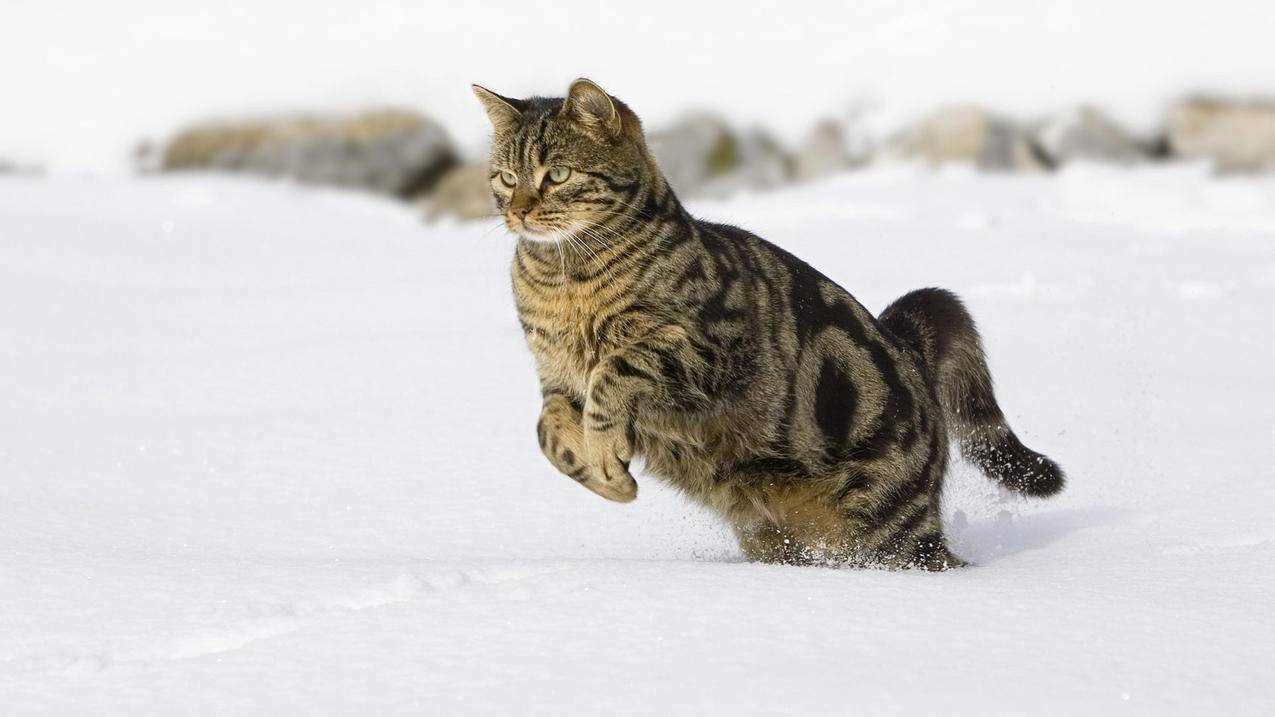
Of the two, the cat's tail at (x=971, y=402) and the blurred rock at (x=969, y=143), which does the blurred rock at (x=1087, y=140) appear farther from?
the cat's tail at (x=971, y=402)

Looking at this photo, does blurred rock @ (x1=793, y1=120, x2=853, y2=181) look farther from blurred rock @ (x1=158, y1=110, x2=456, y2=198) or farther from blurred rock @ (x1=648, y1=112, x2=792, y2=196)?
blurred rock @ (x1=158, y1=110, x2=456, y2=198)

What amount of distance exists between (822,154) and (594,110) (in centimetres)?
804

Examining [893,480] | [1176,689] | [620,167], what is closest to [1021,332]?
[893,480]

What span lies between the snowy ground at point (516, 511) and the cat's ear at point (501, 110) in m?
1.01

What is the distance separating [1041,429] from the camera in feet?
15.7

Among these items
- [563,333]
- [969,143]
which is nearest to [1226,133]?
[969,143]

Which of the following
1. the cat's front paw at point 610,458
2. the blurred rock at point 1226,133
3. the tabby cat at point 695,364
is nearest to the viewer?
the cat's front paw at point 610,458

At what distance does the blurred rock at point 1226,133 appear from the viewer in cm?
1030

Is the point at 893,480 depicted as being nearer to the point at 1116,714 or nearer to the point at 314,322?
the point at 1116,714

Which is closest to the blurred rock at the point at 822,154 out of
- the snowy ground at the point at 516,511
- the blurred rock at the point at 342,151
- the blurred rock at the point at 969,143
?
the blurred rock at the point at 969,143

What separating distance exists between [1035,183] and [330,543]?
7.29 metres

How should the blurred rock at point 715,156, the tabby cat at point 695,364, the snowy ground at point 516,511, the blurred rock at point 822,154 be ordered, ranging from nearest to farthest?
the snowy ground at point 516,511, the tabby cat at point 695,364, the blurred rock at point 715,156, the blurred rock at point 822,154

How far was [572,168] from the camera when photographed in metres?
3.25

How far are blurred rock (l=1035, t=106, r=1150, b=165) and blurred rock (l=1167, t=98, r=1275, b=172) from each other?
301 millimetres
